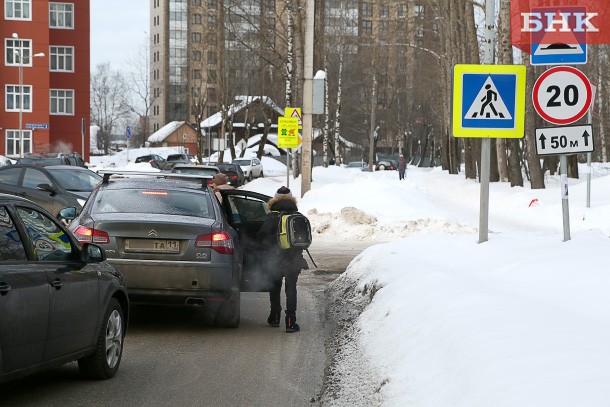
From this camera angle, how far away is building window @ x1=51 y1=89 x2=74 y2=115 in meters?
80.6

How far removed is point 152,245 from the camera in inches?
392

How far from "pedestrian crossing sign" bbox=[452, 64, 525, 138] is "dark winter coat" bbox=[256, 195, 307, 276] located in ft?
8.94

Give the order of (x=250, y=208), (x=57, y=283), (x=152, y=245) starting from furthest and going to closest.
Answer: (x=250, y=208), (x=152, y=245), (x=57, y=283)

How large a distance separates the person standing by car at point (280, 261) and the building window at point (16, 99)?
67.7 meters

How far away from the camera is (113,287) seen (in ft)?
26.0

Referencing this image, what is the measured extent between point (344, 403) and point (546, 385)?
2492mm

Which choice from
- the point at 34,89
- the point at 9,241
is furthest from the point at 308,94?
the point at 34,89

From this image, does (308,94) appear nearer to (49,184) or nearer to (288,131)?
(288,131)

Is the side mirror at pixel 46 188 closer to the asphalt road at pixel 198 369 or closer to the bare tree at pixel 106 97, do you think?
the asphalt road at pixel 198 369

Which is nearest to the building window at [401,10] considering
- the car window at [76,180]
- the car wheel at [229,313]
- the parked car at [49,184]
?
the car window at [76,180]

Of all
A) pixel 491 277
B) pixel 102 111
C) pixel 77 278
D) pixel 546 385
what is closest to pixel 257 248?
pixel 491 277

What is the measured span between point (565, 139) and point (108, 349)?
5.62m

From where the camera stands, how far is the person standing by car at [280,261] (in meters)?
10.7

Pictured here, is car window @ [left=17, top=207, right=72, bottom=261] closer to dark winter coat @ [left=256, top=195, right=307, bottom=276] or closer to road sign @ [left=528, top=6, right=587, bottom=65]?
dark winter coat @ [left=256, top=195, right=307, bottom=276]
